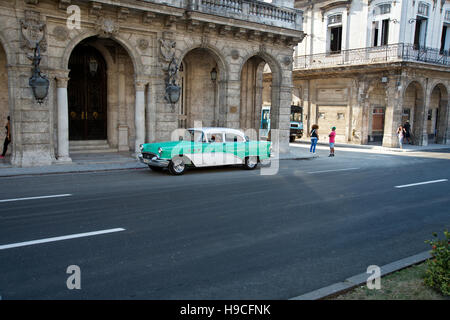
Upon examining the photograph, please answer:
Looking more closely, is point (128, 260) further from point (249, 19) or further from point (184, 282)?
point (249, 19)

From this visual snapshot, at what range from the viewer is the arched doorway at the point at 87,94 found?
58.0 feet

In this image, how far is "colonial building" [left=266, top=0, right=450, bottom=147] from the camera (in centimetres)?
2811

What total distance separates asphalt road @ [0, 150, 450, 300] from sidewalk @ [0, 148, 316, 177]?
0.73 metres

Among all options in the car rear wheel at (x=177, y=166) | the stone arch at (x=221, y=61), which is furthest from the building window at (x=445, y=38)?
the car rear wheel at (x=177, y=166)

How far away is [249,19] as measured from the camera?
61.1 feet

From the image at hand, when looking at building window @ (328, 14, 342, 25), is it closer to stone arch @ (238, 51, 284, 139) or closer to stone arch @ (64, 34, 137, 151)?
stone arch @ (238, 51, 284, 139)

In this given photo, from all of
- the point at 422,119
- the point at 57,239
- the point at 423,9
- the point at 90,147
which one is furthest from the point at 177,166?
the point at 423,9

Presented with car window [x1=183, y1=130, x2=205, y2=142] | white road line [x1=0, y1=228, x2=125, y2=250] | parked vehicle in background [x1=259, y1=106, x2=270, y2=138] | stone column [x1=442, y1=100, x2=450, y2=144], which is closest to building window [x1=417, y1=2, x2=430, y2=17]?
stone column [x1=442, y1=100, x2=450, y2=144]

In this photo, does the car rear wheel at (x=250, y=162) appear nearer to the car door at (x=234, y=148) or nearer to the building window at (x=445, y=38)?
the car door at (x=234, y=148)

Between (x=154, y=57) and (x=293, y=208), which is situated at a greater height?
(x=154, y=57)

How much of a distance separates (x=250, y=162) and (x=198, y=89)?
6711 mm

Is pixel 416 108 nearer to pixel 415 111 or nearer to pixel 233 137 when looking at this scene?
pixel 415 111

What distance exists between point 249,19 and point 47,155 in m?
10.7

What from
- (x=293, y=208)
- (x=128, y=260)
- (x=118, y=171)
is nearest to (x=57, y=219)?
(x=128, y=260)
